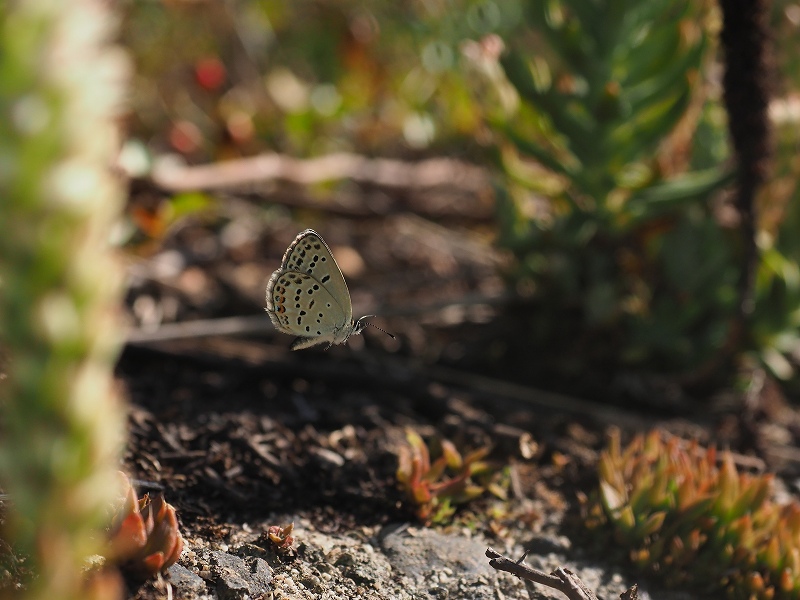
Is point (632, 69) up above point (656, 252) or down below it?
above

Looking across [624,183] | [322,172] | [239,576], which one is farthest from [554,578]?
[322,172]

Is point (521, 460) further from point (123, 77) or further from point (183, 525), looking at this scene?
point (123, 77)

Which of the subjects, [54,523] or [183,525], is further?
[183,525]

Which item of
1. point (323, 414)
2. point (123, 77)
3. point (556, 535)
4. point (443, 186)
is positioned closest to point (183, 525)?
point (323, 414)

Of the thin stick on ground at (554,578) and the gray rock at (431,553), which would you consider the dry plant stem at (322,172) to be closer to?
the gray rock at (431,553)

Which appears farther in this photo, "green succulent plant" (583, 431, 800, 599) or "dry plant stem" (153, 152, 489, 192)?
"dry plant stem" (153, 152, 489, 192)

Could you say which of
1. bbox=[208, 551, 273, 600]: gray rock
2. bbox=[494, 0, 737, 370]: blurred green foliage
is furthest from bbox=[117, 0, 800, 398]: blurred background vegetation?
bbox=[208, 551, 273, 600]: gray rock

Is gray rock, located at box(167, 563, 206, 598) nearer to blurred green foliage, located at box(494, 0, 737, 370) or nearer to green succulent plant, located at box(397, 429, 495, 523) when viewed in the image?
green succulent plant, located at box(397, 429, 495, 523)

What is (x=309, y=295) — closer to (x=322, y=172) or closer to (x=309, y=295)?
(x=309, y=295)
